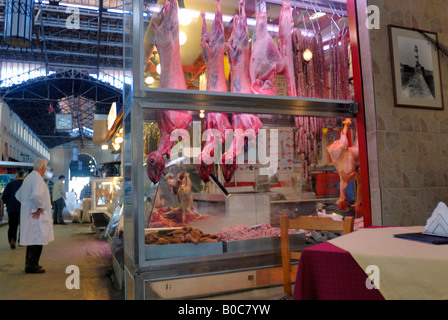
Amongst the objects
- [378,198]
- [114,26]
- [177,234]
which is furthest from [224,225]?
[114,26]

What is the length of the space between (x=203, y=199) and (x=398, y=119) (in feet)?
6.30

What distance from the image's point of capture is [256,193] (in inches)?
134

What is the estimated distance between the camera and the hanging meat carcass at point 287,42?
3.12 meters

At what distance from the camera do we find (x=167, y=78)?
2.75 metres

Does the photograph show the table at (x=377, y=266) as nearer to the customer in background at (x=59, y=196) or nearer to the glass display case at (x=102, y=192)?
the glass display case at (x=102, y=192)

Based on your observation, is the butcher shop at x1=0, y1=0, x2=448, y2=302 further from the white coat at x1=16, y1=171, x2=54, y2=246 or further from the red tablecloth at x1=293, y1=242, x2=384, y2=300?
the white coat at x1=16, y1=171, x2=54, y2=246

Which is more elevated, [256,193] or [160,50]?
[160,50]

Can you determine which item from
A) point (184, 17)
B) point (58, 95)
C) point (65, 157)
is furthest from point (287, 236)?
point (65, 157)

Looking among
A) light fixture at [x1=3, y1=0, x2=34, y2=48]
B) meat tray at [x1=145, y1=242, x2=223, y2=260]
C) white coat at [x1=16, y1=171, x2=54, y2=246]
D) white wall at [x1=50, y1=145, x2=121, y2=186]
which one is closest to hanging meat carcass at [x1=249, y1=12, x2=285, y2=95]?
meat tray at [x1=145, y1=242, x2=223, y2=260]

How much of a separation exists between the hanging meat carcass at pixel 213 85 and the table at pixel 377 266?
4.51 feet

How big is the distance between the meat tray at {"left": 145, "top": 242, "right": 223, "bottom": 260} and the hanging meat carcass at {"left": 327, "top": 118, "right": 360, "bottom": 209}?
4.58 feet

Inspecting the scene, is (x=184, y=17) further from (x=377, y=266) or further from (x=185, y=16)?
(x=377, y=266)
